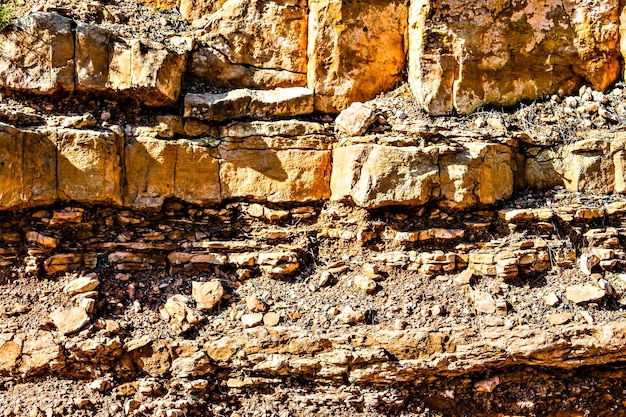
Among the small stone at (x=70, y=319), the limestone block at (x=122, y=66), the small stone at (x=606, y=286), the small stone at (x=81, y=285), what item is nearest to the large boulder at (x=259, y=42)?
the limestone block at (x=122, y=66)

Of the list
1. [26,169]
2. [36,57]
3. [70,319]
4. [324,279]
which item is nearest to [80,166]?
[26,169]

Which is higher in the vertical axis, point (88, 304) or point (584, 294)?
point (584, 294)

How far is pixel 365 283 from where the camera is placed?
17.0 ft

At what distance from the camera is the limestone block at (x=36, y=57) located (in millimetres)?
5312

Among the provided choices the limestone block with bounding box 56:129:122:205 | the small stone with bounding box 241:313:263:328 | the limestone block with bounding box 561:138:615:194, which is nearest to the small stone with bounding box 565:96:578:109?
the limestone block with bounding box 561:138:615:194

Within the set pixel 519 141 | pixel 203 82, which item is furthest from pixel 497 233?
pixel 203 82

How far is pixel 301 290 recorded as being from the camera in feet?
17.2

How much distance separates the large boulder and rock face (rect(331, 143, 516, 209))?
1436mm

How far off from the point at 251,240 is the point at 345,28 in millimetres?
2752

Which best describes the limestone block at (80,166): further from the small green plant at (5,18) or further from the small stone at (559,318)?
the small stone at (559,318)

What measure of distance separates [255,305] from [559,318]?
2.99 meters

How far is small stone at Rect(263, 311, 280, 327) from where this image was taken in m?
4.94

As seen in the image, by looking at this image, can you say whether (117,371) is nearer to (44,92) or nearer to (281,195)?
(281,195)

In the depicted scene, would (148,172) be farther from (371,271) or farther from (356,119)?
(371,271)
